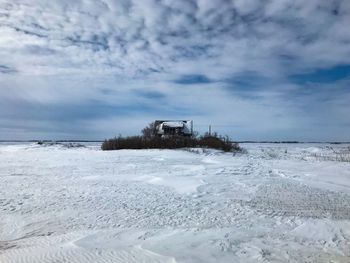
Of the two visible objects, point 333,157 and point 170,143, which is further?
point 170,143

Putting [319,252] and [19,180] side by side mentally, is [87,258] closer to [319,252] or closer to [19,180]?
[319,252]

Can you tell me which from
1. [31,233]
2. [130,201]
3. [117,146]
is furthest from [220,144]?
[31,233]

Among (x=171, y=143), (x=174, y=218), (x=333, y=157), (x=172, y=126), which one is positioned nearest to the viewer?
(x=174, y=218)

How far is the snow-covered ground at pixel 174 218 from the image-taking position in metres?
3.86

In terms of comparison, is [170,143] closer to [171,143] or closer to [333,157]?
[171,143]

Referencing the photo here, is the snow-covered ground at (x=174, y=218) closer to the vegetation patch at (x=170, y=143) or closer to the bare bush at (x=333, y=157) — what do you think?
the bare bush at (x=333, y=157)

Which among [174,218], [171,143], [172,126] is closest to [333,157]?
[171,143]

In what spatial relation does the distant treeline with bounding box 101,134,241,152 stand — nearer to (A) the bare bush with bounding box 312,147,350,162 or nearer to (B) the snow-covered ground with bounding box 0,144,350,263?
(A) the bare bush with bounding box 312,147,350,162

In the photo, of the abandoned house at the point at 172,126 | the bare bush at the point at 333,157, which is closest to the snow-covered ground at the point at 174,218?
the bare bush at the point at 333,157

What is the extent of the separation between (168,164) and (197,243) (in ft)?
26.0

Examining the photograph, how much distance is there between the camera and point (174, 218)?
206 inches

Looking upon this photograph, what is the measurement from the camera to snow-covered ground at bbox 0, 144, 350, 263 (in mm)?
3861

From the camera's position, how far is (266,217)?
17.7ft

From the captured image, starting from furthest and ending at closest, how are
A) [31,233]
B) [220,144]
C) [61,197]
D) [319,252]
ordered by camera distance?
[220,144], [61,197], [31,233], [319,252]
